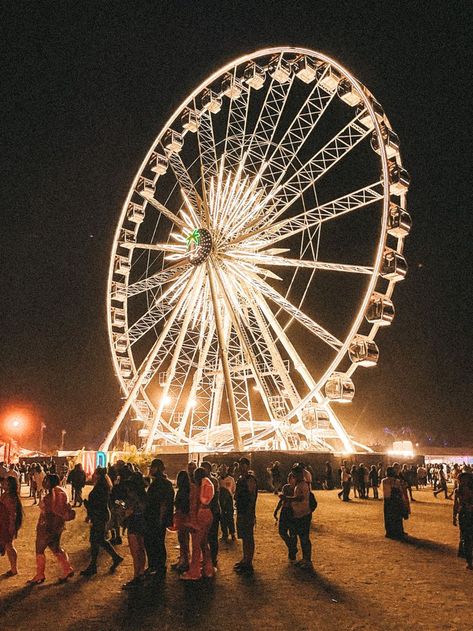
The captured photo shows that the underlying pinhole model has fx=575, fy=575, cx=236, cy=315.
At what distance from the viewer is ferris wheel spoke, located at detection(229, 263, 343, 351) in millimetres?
22875

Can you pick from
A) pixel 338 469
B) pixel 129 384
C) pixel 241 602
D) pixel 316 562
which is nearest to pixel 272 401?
pixel 338 469

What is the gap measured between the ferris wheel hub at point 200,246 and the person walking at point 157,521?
56.2 ft

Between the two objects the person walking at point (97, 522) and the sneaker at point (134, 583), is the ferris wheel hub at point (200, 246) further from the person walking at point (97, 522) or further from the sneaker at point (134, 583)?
the sneaker at point (134, 583)

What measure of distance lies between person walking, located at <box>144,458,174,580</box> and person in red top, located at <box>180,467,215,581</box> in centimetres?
31

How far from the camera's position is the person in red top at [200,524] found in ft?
24.7

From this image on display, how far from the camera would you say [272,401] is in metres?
27.0

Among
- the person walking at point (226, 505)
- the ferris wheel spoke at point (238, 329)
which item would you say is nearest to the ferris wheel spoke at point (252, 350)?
the ferris wheel spoke at point (238, 329)

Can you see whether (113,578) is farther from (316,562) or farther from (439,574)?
(439,574)

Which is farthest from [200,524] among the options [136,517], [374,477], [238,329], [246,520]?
[374,477]

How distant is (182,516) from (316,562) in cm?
246

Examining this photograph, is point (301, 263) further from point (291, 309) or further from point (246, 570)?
point (246, 570)

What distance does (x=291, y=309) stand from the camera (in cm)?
2322

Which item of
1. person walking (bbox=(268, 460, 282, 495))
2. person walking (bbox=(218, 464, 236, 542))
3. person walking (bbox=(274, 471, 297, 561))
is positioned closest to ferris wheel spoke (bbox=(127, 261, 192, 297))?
person walking (bbox=(268, 460, 282, 495))

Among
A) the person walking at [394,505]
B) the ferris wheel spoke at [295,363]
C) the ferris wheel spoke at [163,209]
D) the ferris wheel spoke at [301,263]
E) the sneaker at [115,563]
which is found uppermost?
the ferris wheel spoke at [163,209]
